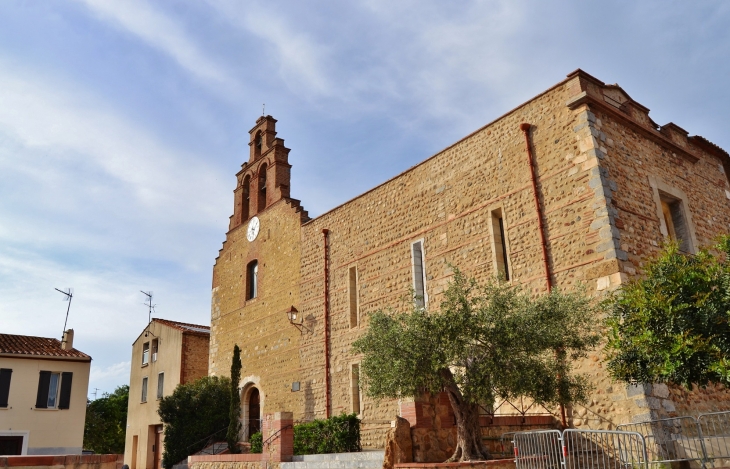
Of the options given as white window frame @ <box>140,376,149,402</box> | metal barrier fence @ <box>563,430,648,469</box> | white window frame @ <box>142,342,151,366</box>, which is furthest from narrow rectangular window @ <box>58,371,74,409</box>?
metal barrier fence @ <box>563,430,648,469</box>

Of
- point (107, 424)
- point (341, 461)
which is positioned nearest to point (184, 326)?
point (341, 461)

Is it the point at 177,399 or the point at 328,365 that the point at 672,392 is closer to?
the point at 328,365

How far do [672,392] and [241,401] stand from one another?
14420 millimetres

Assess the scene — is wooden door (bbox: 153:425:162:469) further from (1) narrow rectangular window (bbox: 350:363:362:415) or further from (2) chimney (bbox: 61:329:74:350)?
(1) narrow rectangular window (bbox: 350:363:362:415)

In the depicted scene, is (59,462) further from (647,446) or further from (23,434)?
(647,446)

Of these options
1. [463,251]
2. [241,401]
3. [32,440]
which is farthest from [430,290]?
[32,440]

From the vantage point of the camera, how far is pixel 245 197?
24078mm

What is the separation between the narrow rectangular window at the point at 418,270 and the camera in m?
15.3

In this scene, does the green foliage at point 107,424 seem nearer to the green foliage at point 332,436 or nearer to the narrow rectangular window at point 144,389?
the narrow rectangular window at point 144,389

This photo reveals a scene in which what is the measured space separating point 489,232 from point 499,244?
363mm

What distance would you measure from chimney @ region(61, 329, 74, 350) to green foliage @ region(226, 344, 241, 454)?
6.39m

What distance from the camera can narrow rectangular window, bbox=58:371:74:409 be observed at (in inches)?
803

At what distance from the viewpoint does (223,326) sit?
23047 millimetres

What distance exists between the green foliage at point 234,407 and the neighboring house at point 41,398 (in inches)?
209
